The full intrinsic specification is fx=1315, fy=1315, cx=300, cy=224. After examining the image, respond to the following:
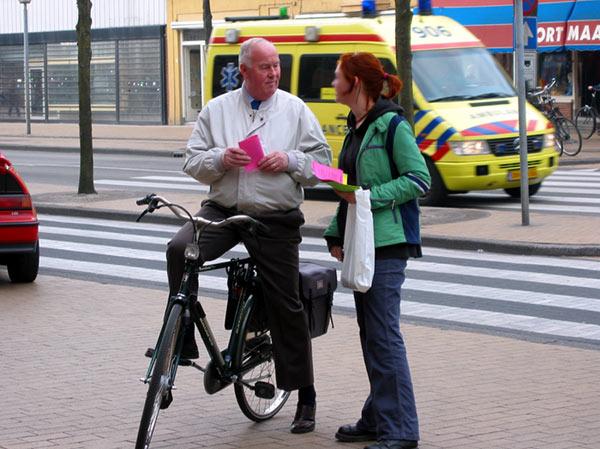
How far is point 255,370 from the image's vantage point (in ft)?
21.4

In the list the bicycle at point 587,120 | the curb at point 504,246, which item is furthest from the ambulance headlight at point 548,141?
the bicycle at point 587,120

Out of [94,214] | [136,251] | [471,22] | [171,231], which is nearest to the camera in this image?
[136,251]

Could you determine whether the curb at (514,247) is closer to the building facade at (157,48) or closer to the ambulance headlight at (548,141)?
the ambulance headlight at (548,141)

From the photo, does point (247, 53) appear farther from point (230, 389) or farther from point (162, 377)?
point (230, 389)

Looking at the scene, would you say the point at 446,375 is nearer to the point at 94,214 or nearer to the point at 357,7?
the point at 94,214

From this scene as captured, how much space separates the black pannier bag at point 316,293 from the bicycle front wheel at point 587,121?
22948 millimetres

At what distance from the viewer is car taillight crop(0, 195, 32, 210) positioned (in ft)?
36.7

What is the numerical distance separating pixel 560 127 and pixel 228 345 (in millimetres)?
20688

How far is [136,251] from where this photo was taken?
1398cm

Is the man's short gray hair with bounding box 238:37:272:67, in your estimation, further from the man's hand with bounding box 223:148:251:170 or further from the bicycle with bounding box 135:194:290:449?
the bicycle with bounding box 135:194:290:449

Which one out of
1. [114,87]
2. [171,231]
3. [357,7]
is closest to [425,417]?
[171,231]

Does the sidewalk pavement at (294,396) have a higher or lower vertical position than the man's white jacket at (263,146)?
lower

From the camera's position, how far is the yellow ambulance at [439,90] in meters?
17.0

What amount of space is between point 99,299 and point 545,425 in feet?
16.7
